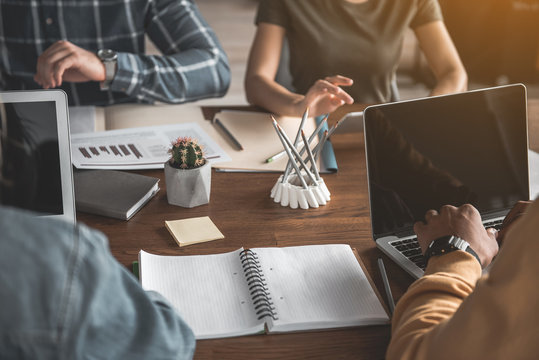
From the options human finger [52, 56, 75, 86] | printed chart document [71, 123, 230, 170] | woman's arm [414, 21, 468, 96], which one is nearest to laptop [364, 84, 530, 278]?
printed chart document [71, 123, 230, 170]

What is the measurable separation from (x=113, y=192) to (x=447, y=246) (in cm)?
64

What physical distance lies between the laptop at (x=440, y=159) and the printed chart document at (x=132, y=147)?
0.43m

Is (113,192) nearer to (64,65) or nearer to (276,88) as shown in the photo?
(64,65)

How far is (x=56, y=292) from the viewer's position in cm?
43

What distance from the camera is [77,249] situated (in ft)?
1.47

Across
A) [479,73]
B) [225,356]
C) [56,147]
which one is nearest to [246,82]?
[56,147]

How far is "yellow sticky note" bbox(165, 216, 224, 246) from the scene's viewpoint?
0.98 meters

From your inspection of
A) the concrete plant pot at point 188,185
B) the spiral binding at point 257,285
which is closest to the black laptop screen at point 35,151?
the concrete plant pot at point 188,185

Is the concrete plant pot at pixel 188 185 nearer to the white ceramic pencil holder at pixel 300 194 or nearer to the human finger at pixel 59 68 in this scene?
the white ceramic pencil holder at pixel 300 194

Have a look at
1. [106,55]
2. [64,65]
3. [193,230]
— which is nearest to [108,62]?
[106,55]

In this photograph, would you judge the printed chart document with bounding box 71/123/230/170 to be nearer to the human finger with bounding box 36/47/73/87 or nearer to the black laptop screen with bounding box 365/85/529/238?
the human finger with bounding box 36/47/73/87

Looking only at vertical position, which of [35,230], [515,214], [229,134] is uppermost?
[35,230]

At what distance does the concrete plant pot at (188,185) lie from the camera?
1.08 metres

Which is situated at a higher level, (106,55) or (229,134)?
(106,55)
